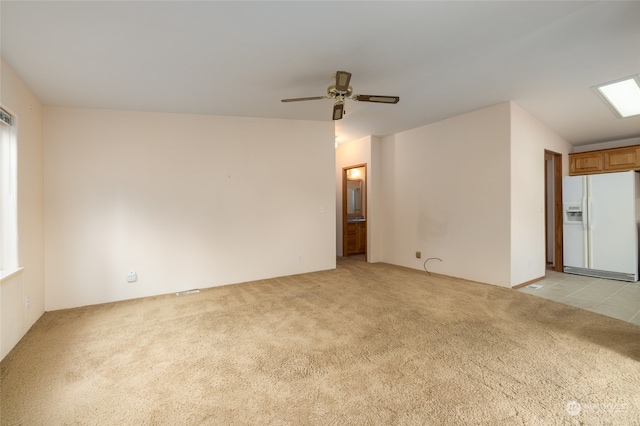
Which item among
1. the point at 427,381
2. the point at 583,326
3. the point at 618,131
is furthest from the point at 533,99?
the point at 427,381

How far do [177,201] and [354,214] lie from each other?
427cm

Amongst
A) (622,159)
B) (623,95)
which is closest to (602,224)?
(622,159)

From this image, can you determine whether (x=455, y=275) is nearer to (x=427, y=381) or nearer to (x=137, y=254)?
(x=427, y=381)

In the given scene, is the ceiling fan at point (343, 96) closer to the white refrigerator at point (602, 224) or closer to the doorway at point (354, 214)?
the doorway at point (354, 214)

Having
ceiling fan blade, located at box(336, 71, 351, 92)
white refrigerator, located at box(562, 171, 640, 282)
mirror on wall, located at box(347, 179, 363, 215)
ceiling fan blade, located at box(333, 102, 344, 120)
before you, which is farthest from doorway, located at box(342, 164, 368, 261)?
white refrigerator, located at box(562, 171, 640, 282)

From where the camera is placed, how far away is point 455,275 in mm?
4699

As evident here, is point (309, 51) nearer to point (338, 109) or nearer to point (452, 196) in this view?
point (338, 109)

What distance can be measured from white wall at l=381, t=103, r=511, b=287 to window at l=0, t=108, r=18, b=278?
5458mm

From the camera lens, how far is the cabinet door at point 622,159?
4484 millimetres

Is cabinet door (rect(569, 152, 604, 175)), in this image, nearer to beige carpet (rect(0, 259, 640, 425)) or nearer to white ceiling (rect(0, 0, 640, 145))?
white ceiling (rect(0, 0, 640, 145))

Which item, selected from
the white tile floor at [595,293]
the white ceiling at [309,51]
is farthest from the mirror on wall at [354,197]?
the white tile floor at [595,293]

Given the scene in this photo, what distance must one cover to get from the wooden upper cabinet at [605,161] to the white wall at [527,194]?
941 mm

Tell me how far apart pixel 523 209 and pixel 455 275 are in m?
1.43

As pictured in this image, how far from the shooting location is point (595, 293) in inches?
152
